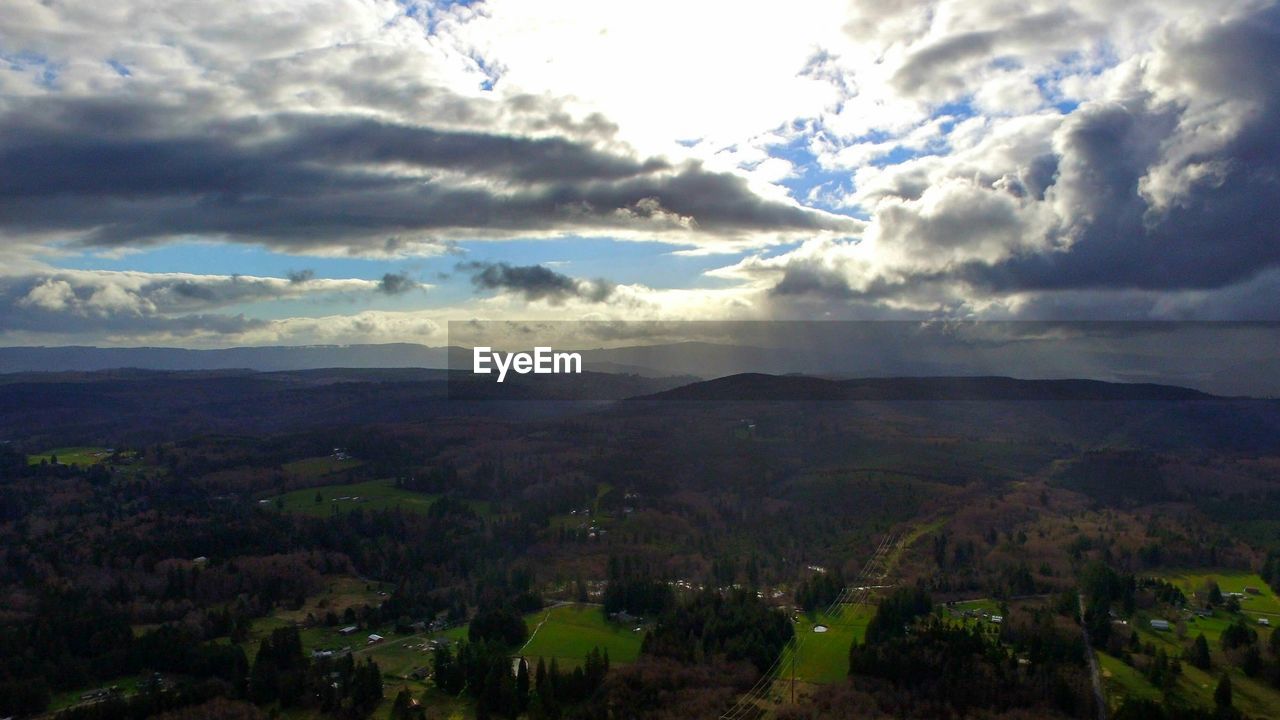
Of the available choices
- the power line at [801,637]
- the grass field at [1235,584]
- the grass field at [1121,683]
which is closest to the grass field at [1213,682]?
the grass field at [1121,683]

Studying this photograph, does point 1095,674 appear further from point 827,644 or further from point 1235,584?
point 1235,584

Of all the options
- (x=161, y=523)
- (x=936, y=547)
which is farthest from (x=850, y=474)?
(x=161, y=523)

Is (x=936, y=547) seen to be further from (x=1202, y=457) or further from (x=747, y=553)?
(x=1202, y=457)

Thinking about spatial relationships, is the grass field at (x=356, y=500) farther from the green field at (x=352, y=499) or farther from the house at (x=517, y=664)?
the house at (x=517, y=664)

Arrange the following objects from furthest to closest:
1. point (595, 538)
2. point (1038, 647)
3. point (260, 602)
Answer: point (595, 538)
point (260, 602)
point (1038, 647)

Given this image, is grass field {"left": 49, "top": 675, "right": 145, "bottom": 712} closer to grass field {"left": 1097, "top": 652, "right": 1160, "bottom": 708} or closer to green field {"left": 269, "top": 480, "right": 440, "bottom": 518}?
green field {"left": 269, "top": 480, "right": 440, "bottom": 518}

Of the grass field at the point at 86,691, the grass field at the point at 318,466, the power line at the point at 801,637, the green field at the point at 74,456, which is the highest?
the grass field at the point at 318,466

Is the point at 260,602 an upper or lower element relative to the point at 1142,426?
lower
